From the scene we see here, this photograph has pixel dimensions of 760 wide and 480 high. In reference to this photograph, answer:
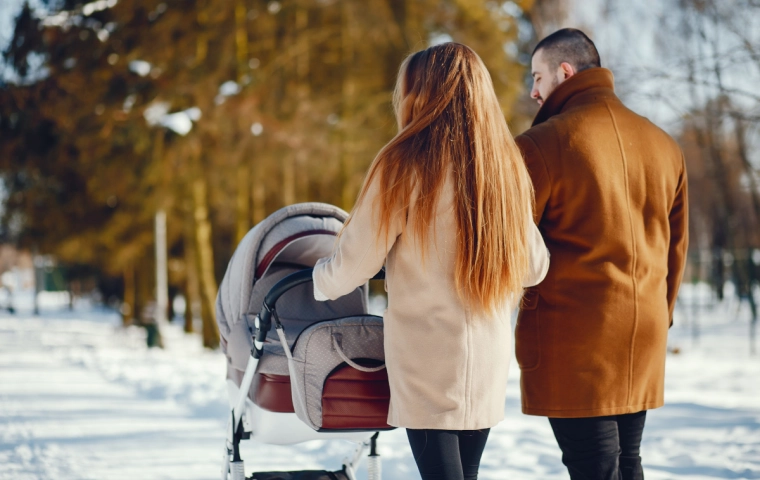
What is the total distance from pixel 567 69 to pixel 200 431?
503 centimetres

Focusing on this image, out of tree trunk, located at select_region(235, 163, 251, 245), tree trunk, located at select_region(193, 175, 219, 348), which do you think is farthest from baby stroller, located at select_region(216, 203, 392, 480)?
tree trunk, located at select_region(193, 175, 219, 348)

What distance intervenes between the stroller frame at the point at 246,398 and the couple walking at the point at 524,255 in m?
0.36

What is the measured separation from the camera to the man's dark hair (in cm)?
305

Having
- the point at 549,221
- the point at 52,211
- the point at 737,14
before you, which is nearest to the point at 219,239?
the point at 52,211

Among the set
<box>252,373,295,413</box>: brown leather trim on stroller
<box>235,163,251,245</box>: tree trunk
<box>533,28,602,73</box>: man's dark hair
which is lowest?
<box>252,373,295,413</box>: brown leather trim on stroller

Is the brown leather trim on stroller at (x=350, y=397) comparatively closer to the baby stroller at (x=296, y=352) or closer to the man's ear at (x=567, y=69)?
the baby stroller at (x=296, y=352)

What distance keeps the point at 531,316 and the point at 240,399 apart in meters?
1.36

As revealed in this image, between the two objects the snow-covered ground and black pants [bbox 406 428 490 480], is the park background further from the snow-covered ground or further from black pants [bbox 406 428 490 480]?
black pants [bbox 406 428 490 480]

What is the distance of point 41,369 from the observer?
12414 millimetres

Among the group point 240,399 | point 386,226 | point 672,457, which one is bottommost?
point 672,457

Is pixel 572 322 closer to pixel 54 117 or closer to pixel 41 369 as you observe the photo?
pixel 41 369

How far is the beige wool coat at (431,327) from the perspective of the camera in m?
2.54

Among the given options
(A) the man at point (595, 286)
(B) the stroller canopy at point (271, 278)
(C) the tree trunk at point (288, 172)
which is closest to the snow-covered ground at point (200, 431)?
(B) the stroller canopy at point (271, 278)

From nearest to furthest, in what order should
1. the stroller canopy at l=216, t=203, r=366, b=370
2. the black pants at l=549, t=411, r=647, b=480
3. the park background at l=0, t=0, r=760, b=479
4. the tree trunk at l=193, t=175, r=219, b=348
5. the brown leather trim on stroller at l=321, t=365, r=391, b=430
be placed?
the black pants at l=549, t=411, r=647, b=480
the brown leather trim on stroller at l=321, t=365, r=391, b=430
the stroller canopy at l=216, t=203, r=366, b=370
the park background at l=0, t=0, r=760, b=479
the tree trunk at l=193, t=175, r=219, b=348
